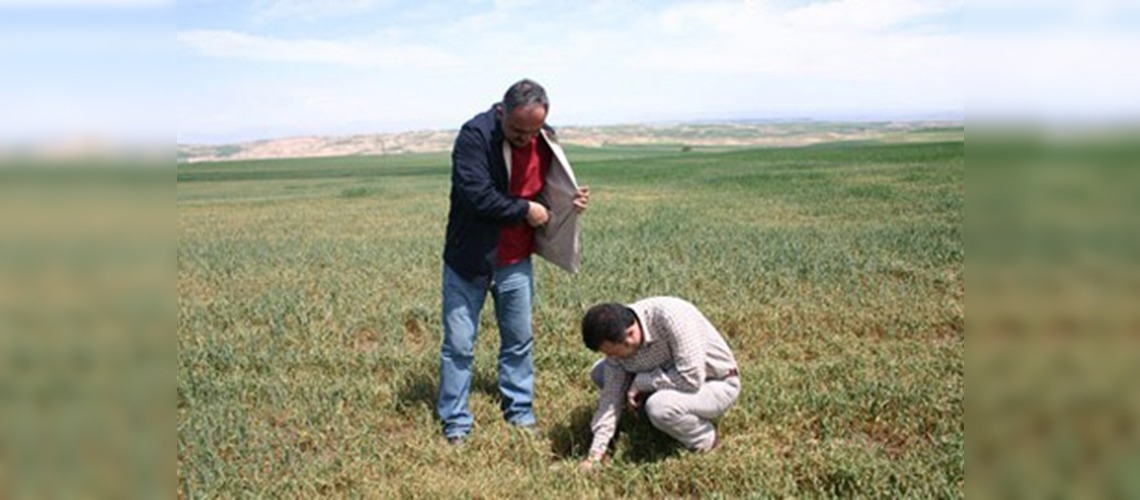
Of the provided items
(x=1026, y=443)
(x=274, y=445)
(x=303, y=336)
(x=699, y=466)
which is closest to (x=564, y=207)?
(x=699, y=466)

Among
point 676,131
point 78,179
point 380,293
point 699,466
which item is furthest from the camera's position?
point 676,131

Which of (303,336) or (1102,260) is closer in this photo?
(1102,260)

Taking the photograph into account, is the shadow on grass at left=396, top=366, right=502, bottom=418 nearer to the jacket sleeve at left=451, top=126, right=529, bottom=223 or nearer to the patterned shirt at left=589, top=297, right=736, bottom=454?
the patterned shirt at left=589, top=297, right=736, bottom=454

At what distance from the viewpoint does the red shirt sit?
5.03 meters

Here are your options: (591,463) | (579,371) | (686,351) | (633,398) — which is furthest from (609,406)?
(579,371)

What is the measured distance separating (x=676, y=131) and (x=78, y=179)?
163342 mm

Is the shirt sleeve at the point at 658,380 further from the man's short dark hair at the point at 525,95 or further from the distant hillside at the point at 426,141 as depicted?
the distant hillside at the point at 426,141

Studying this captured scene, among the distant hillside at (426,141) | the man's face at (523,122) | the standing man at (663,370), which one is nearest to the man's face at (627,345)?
the standing man at (663,370)

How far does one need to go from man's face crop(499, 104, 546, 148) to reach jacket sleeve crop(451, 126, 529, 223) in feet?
0.63

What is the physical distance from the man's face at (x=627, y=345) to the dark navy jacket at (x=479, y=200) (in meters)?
1.01

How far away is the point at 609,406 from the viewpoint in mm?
4691

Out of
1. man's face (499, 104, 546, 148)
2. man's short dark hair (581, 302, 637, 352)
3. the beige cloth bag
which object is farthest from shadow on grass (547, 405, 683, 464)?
man's face (499, 104, 546, 148)

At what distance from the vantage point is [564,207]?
203 inches

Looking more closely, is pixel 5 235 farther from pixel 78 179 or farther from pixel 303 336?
pixel 303 336
